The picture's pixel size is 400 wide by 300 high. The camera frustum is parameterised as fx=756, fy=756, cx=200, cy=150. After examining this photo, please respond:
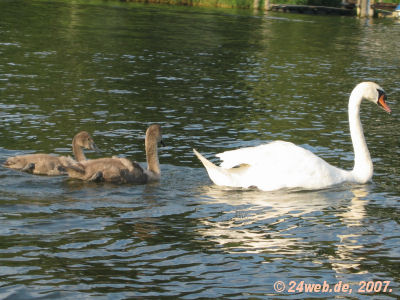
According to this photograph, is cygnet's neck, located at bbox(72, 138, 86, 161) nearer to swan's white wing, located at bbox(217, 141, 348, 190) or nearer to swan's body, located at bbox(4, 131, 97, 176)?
swan's body, located at bbox(4, 131, 97, 176)

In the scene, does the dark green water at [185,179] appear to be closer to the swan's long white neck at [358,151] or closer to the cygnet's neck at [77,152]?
the swan's long white neck at [358,151]

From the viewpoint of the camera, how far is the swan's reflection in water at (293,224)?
27.5ft

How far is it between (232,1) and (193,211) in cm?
4319

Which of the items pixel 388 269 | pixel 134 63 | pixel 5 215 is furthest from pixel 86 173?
pixel 134 63

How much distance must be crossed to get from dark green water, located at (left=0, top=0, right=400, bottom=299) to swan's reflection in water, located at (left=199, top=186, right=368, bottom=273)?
0.09 feet

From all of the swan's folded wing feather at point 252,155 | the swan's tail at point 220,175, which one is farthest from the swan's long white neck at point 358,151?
the swan's tail at point 220,175

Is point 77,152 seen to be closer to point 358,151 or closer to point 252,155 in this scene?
point 252,155

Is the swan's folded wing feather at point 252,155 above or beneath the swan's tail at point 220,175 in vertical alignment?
above

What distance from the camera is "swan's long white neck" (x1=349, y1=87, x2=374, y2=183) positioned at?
11.6 metres

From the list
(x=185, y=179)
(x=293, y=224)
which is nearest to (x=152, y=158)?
(x=185, y=179)

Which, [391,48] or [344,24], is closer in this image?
[391,48]

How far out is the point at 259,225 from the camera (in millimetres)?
9234

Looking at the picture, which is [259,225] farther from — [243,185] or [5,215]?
[5,215]

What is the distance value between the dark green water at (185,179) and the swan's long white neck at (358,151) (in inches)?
7.9
